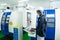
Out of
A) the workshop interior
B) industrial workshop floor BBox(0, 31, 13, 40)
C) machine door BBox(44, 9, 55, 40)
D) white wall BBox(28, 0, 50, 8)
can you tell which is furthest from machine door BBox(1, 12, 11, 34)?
white wall BBox(28, 0, 50, 8)

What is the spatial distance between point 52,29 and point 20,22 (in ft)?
2.68

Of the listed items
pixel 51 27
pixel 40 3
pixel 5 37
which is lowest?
pixel 5 37

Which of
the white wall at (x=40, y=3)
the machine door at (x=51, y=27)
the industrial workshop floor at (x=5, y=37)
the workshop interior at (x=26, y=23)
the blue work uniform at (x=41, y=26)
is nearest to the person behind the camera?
the blue work uniform at (x=41, y=26)

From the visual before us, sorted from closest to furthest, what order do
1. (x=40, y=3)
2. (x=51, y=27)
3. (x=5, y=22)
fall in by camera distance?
(x=51, y=27)
(x=5, y=22)
(x=40, y=3)

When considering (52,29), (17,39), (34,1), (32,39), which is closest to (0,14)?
(17,39)

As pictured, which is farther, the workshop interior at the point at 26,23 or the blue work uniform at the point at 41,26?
the workshop interior at the point at 26,23

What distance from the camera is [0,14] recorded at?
11.5ft

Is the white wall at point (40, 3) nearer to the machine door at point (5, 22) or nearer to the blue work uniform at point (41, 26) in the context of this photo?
the machine door at point (5, 22)

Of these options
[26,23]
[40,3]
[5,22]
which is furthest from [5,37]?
[40,3]

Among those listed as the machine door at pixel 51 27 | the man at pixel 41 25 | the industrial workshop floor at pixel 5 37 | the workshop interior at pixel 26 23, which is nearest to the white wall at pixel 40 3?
the workshop interior at pixel 26 23

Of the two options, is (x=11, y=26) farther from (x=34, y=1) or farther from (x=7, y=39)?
(x=34, y=1)

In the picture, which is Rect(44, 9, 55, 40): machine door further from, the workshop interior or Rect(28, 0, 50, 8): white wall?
Rect(28, 0, 50, 8): white wall

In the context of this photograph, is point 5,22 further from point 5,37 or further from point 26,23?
point 26,23

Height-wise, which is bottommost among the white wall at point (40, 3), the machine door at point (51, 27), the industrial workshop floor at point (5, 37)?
the industrial workshop floor at point (5, 37)
